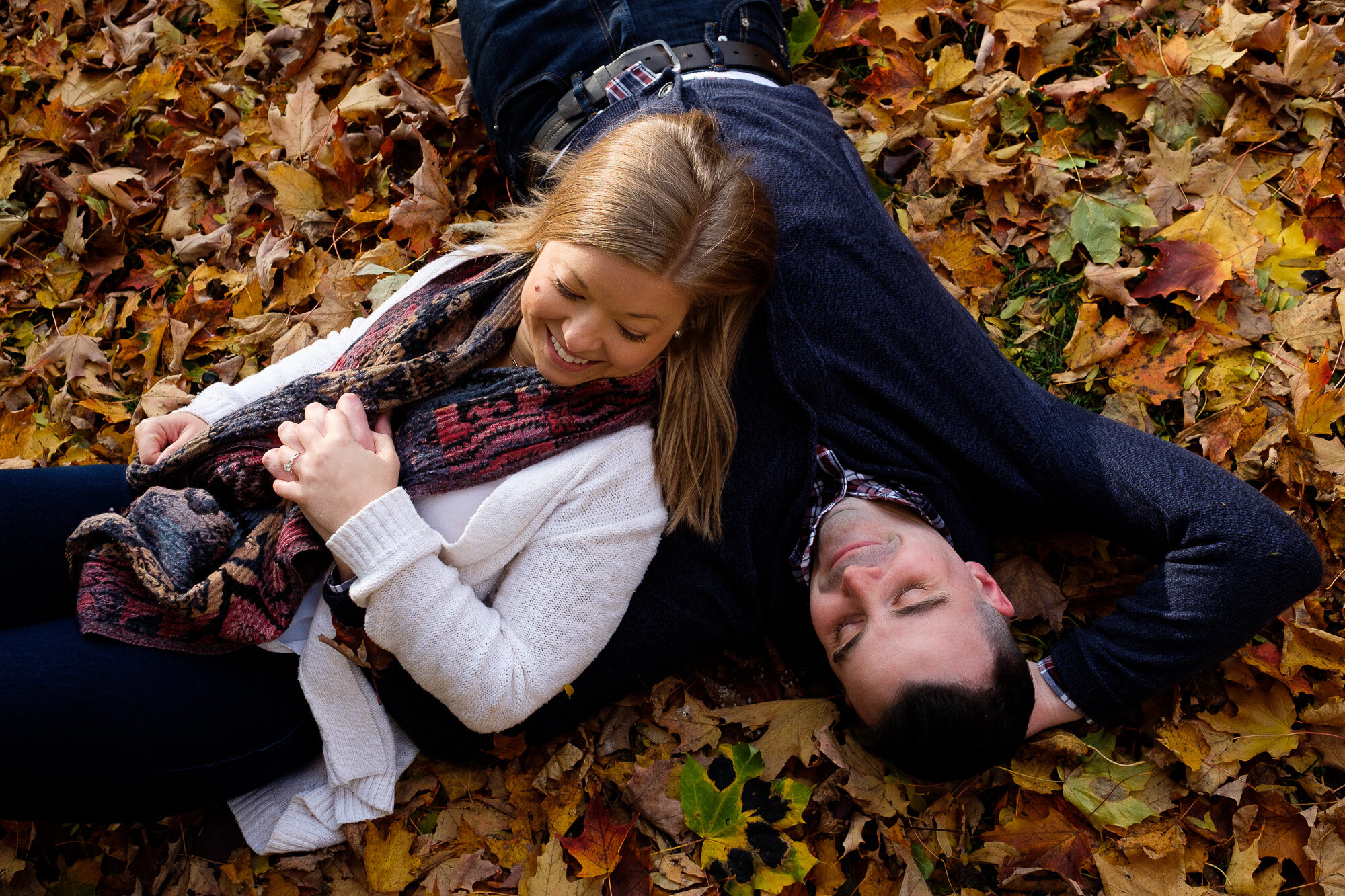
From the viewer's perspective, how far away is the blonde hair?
1.94 metres

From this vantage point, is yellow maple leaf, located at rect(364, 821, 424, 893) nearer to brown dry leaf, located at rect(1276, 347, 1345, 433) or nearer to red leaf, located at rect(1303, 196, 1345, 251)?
brown dry leaf, located at rect(1276, 347, 1345, 433)

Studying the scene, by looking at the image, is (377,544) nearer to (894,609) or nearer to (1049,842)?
(894,609)

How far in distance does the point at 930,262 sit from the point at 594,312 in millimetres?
1617

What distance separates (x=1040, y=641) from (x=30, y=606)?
291 centimetres

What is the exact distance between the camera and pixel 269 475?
2309 millimetres

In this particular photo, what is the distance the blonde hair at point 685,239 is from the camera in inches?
76.4

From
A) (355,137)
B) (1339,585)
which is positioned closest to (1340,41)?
(1339,585)

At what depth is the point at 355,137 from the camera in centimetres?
338

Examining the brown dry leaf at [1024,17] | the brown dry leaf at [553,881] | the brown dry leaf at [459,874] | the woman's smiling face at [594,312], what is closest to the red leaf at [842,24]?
the brown dry leaf at [1024,17]

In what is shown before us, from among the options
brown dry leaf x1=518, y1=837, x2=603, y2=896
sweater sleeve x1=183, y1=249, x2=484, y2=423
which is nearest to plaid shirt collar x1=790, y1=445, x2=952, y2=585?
brown dry leaf x1=518, y1=837, x2=603, y2=896

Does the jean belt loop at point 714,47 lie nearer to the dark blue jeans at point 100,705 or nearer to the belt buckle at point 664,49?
the belt buckle at point 664,49

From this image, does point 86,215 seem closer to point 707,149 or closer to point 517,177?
point 517,177

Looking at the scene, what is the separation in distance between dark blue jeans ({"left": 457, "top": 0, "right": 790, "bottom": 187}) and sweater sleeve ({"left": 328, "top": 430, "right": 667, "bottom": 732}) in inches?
53.9

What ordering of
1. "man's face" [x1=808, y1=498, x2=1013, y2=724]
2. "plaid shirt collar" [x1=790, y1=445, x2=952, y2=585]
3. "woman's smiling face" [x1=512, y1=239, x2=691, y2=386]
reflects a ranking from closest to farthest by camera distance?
"woman's smiling face" [x1=512, y1=239, x2=691, y2=386] < "man's face" [x1=808, y1=498, x2=1013, y2=724] < "plaid shirt collar" [x1=790, y1=445, x2=952, y2=585]
